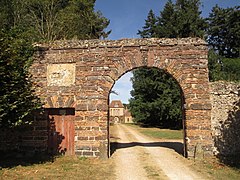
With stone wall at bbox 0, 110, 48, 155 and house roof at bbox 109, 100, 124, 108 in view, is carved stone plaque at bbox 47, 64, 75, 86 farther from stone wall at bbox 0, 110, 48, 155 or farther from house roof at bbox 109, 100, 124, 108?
house roof at bbox 109, 100, 124, 108

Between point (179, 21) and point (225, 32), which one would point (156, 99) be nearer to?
point (179, 21)

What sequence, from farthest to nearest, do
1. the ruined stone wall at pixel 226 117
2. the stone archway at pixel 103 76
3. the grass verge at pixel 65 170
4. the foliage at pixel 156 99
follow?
the foliage at pixel 156 99
the ruined stone wall at pixel 226 117
the stone archway at pixel 103 76
the grass verge at pixel 65 170

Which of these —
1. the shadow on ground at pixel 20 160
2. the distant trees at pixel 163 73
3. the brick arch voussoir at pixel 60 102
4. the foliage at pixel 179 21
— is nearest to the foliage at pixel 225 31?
the distant trees at pixel 163 73

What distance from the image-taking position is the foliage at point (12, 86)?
810 centimetres

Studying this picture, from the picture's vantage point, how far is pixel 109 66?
35.0 feet

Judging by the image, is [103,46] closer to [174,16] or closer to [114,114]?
[174,16]

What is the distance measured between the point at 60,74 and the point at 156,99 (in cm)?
1834

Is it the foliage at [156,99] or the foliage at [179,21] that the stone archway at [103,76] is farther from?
the foliage at [179,21]

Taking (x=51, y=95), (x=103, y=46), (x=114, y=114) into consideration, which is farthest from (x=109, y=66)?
(x=114, y=114)

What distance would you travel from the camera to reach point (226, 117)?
10.5 metres

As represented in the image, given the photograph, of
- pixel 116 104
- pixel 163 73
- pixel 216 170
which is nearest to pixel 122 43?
pixel 216 170

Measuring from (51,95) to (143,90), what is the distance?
18674 mm

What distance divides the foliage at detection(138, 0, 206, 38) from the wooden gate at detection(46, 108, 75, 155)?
19380 mm

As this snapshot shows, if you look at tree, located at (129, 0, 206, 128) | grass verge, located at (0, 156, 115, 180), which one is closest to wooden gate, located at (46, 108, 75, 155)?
grass verge, located at (0, 156, 115, 180)
